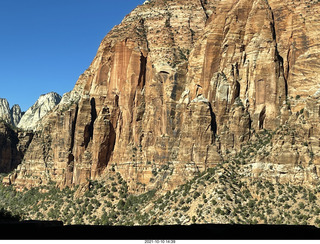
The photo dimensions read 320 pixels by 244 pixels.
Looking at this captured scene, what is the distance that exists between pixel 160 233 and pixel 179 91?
74.0 meters

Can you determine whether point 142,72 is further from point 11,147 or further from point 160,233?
point 160,233

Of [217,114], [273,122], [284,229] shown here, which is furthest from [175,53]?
[284,229]

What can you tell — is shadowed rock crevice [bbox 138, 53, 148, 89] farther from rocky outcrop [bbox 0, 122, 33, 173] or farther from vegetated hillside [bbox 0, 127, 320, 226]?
rocky outcrop [bbox 0, 122, 33, 173]

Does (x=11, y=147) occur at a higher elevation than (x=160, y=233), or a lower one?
higher

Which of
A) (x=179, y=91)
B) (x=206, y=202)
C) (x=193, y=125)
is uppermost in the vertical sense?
(x=179, y=91)

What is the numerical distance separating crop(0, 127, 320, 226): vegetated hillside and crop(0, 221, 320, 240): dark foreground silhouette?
40754 millimetres

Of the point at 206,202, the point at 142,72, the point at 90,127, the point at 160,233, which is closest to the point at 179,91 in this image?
the point at 142,72

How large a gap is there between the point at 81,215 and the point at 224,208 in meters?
37.3

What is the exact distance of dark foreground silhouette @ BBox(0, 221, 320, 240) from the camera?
56.1 ft

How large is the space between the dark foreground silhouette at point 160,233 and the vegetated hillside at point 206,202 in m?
40.8

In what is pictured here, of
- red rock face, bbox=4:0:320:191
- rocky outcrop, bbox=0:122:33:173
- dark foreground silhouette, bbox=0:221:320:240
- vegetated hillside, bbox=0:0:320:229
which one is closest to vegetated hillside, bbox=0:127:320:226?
vegetated hillside, bbox=0:0:320:229

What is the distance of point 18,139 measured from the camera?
153m

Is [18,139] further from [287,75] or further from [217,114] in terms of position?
[287,75]

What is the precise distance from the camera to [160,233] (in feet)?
58.4
